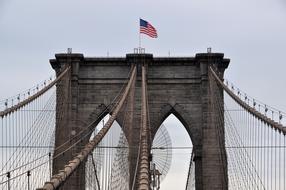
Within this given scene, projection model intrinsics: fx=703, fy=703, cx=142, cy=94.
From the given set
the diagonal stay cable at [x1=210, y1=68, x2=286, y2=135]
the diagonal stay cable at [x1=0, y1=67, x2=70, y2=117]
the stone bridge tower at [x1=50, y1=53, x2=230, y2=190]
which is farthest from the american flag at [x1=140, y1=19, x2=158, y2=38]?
the diagonal stay cable at [x1=0, y1=67, x2=70, y2=117]

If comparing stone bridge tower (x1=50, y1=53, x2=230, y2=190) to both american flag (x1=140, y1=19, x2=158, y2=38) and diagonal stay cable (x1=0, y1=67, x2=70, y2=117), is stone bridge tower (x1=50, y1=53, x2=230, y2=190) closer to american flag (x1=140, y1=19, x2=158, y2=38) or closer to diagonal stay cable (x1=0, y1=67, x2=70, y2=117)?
diagonal stay cable (x1=0, y1=67, x2=70, y2=117)

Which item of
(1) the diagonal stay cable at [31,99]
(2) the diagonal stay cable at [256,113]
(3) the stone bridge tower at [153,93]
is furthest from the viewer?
(3) the stone bridge tower at [153,93]

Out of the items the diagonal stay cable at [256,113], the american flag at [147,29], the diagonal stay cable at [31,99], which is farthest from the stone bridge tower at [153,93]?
the american flag at [147,29]

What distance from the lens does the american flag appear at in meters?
38.2

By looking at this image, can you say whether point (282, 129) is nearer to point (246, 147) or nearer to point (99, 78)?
point (246, 147)

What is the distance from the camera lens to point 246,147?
28094 mm

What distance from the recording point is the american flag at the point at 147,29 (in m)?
38.2

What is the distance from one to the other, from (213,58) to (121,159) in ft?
30.8

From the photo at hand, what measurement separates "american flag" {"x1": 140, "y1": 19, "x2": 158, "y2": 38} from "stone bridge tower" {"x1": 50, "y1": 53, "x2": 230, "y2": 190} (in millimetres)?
2232

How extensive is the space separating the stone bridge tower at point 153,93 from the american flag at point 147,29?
2.23m

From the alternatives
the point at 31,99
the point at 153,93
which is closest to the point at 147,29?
the point at 153,93

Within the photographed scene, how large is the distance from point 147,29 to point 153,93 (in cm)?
402

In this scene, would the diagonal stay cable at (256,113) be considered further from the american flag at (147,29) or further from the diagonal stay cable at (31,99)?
the diagonal stay cable at (31,99)

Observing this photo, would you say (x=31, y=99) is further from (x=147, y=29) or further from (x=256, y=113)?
(x=147, y=29)
